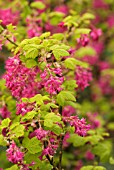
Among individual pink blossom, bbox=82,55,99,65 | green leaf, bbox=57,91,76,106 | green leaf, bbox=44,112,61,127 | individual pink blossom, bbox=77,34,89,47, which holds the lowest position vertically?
green leaf, bbox=44,112,61,127

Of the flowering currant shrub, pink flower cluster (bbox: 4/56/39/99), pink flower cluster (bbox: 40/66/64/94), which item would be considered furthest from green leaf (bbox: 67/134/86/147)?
pink flower cluster (bbox: 40/66/64/94)

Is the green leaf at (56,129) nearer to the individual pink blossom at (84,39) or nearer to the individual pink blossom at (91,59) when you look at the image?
the individual pink blossom at (84,39)

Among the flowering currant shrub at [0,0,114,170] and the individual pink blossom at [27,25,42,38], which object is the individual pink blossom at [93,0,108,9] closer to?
the flowering currant shrub at [0,0,114,170]

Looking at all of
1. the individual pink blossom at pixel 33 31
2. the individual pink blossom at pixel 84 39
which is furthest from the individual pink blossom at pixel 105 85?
the individual pink blossom at pixel 84 39

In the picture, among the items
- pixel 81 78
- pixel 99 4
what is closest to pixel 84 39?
pixel 81 78

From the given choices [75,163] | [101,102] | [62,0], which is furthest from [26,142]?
[101,102]

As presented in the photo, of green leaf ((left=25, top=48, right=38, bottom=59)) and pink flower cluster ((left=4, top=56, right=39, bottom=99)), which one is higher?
green leaf ((left=25, top=48, right=38, bottom=59))

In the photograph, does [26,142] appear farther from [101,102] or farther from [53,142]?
[101,102]

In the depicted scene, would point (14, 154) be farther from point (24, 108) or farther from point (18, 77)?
point (18, 77)
